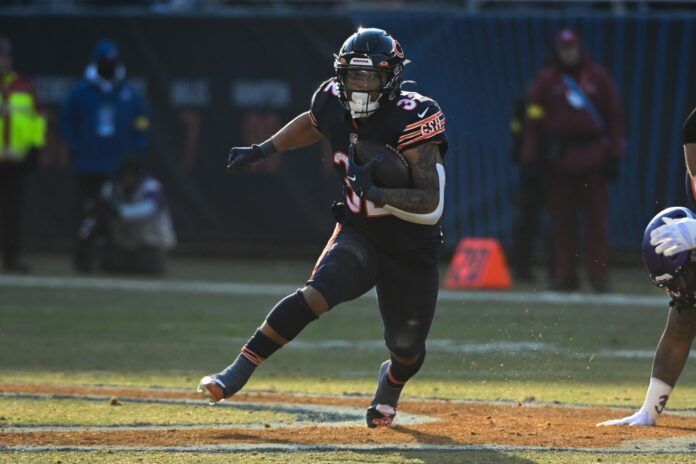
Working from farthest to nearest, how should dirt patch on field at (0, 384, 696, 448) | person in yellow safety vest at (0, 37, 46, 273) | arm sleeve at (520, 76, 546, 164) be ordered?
person in yellow safety vest at (0, 37, 46, 273) < arm sleeve at (520, 76, 546, 164) < dirt patch on field at (0, 384, 696, 448)

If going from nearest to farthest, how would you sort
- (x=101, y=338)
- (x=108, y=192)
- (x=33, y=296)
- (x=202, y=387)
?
(x=202, y=387) → (x=101, y=338) → (x=33, y=296) → (x=108, y=192)

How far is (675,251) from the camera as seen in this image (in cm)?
667

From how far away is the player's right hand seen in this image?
7.42 metres

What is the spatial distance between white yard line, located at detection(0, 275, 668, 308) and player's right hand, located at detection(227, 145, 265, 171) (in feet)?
20.4

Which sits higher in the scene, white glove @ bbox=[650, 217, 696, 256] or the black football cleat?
white glove @ bbox=[650, 217, 696, 256]

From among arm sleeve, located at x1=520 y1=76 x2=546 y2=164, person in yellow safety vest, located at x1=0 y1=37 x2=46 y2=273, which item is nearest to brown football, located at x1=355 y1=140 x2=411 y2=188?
arm sleeve, located at x1=520 y1=76 x2=546 y2=164

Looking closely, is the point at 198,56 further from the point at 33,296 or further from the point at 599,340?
the point at 599,340

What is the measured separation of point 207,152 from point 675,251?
36.4 ft

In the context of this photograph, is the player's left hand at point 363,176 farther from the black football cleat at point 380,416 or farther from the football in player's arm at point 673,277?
the football in player's arm at point 673,277

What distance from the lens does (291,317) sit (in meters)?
6.73

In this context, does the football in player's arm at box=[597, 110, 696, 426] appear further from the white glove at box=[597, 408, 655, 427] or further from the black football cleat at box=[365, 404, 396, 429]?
the black football cleat at box=[365, 404, 396, 429]

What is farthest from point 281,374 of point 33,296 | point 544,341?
point 33,296

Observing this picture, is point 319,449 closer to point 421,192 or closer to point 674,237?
point 421,192

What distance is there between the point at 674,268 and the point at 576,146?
7759 millimetres
